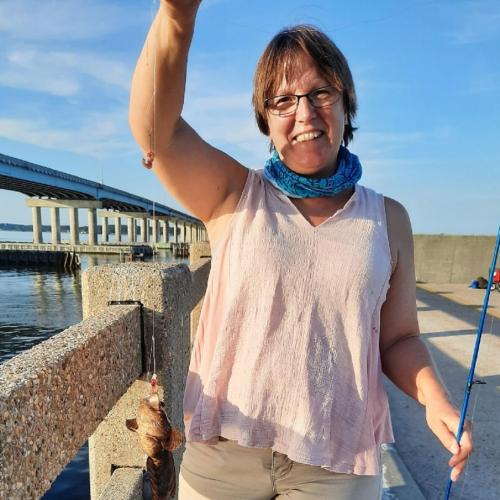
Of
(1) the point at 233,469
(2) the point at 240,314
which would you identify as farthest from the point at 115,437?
(2) the point at 240,314

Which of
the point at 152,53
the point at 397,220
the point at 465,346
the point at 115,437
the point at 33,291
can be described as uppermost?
the point at 152,53

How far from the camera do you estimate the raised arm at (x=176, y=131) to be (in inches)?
54.5

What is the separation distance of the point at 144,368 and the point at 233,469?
0.89m

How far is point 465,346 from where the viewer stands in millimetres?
7418

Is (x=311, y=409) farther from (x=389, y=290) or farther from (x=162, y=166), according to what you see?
(x=162, y=166)

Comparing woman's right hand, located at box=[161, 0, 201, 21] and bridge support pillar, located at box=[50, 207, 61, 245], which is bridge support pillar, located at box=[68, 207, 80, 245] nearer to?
bridge support pillar, located at box=[50, 207, 61, 245]

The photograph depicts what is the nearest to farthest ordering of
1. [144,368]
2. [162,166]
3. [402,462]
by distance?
1. [162,166]
2. [144,368]
3. [402,462]

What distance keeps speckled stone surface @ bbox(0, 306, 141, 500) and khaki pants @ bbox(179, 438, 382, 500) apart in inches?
19.2

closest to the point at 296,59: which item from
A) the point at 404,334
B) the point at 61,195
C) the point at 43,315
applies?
the point at 404,334

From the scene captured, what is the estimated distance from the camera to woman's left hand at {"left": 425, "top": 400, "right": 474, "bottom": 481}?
1.60m

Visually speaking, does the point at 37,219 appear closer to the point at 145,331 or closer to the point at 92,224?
the point at 92,224

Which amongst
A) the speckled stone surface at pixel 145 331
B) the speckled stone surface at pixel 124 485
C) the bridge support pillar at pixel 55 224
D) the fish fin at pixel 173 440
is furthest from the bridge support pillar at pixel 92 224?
the fish fin at pixel 173 440

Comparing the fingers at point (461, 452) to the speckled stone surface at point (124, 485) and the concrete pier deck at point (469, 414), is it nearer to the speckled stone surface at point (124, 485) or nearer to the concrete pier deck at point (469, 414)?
the speckled stone surface at point (124, 485)

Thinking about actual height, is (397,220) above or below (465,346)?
above
